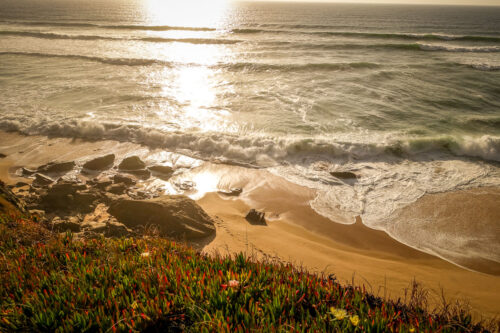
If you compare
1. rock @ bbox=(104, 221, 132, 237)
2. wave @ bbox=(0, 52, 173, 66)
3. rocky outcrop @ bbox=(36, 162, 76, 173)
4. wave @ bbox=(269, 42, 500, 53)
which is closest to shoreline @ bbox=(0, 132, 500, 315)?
rocky outcrop @ bbox=(36, 162, 76, 173)

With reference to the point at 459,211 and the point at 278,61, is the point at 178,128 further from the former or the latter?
the point at 278,61

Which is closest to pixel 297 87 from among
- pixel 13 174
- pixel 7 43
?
pixel 13 174

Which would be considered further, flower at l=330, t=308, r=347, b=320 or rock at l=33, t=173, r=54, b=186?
rock at l=33, t=173, r=54, b=186

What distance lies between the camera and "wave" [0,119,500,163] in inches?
356

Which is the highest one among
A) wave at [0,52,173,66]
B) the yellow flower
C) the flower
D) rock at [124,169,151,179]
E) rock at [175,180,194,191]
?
wave at [0,52,173,66]

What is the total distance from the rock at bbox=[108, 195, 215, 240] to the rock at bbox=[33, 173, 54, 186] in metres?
2.57

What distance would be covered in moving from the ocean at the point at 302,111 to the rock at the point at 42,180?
3.15m

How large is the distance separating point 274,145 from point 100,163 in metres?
5.21

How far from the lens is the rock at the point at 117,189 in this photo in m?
6.83

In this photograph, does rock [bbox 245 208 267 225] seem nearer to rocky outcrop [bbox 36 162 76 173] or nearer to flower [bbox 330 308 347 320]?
flower [bbox 330 308 347 320]

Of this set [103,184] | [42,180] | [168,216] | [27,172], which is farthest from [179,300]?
[27,172]

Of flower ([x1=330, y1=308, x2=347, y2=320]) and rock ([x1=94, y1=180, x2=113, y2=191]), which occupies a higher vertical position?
flower ([x1=330, y1=308, x2=347, y2=320])

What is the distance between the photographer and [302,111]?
490 inches

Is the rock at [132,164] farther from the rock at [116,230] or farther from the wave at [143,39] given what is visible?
the wave at [143,39]
